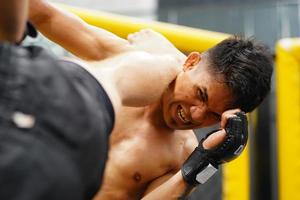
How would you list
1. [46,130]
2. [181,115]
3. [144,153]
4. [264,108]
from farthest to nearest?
1. [264,108]
2. [144,153]
3. [181,115]
4. [46,130]

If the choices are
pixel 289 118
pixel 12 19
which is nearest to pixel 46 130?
pixel 12 19

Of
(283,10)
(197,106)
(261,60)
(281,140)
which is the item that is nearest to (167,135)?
(197,106)

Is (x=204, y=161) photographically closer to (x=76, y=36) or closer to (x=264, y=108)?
(x=76, y=36)

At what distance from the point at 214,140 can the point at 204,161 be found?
55 mm

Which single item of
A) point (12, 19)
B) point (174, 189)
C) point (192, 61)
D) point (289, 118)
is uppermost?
point (12, 19)

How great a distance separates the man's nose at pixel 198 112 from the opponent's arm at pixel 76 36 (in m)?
0.22

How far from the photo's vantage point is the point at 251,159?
2.26 meters

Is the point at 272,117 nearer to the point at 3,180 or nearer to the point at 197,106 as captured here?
the point at 197,106

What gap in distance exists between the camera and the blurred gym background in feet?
6.76

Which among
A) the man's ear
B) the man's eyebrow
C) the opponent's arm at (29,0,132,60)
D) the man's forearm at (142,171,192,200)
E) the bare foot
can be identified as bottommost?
the man's forearm at (142,171,192,200)

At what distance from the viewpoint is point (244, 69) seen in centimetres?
138

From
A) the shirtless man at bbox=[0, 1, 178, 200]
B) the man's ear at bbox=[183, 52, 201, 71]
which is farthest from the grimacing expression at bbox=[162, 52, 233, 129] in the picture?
the shirtless man at bbox=[0, 1, 178, 200]

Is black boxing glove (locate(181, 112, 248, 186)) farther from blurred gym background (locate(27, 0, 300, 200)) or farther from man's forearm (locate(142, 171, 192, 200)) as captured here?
blurred gym background (locate(27, 0, 300, 200))

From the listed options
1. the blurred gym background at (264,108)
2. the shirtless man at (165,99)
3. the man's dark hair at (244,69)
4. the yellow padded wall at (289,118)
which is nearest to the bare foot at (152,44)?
the shirtless man at (165,99)
